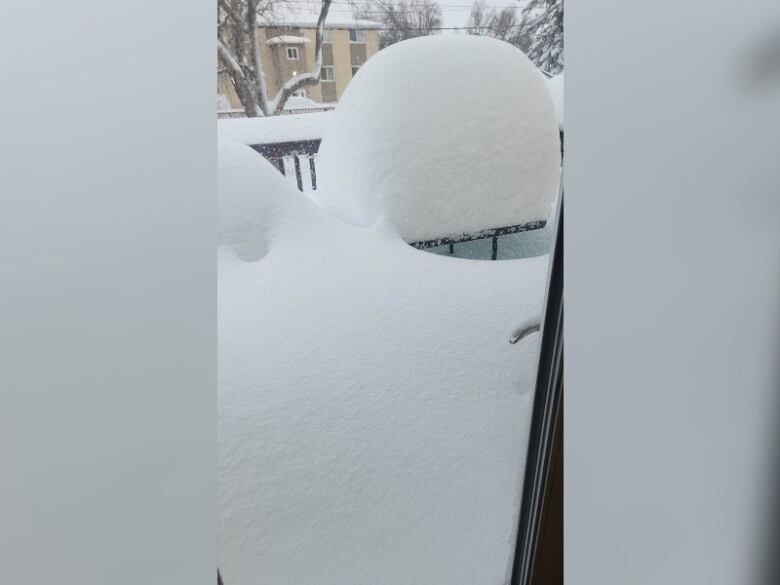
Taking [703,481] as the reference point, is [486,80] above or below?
above

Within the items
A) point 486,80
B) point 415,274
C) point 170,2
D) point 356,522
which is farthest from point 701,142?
point 486,80

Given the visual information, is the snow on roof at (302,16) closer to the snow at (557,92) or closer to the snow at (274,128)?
the snow at (274,128)

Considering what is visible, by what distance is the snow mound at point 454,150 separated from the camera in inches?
78.0

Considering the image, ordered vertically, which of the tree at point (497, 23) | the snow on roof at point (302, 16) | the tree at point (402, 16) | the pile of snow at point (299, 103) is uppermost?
the tree at point (497, 23)

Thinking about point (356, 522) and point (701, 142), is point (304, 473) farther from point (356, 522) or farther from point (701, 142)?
point (701, 142)

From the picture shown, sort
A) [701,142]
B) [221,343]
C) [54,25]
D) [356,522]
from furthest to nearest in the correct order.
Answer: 1. [221,343]
2. [356,522]
3. [701,142]
4. [54,25]

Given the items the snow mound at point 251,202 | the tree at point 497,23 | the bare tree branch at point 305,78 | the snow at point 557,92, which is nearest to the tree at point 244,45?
the bare tree branch at point 305,78

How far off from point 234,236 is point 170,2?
121cm

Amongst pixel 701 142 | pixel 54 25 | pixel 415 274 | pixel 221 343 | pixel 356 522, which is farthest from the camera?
pixel 415 274

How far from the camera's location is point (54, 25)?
36 cm

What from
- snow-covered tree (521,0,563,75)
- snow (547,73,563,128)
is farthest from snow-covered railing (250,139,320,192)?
snow (547,73,563,128)

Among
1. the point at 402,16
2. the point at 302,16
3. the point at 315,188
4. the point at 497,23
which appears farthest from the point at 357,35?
the point at 315,188

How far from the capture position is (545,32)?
59.2 inches

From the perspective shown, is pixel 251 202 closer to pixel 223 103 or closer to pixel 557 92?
pixel 223 103
